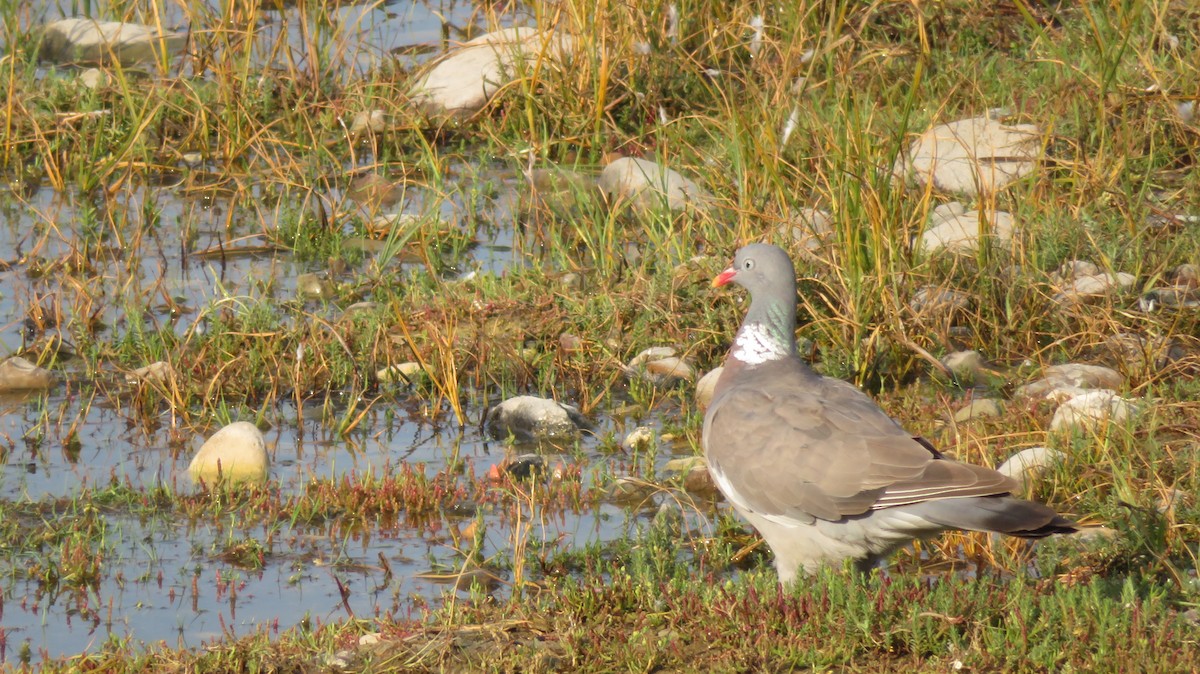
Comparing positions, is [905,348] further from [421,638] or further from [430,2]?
[430,2]

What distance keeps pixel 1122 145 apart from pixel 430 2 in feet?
19.5

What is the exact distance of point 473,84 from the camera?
9500 millimetres

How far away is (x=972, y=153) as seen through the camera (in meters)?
7.79

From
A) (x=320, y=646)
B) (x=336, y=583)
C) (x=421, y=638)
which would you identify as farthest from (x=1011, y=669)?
(x=336, y=583)

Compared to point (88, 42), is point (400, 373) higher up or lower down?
lower down

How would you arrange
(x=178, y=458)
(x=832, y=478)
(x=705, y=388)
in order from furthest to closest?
(x=705, y=388) < (x=178, y=458) < (x=832, y=478)

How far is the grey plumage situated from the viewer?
174 inches

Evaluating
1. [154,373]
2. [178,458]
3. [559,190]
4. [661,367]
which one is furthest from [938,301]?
[154,373]

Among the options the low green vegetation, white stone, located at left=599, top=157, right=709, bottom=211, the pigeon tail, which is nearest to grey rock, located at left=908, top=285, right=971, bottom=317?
the low green vegetation

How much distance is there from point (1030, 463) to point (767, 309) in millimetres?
1070

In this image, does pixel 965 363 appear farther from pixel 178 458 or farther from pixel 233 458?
pixel 178 458

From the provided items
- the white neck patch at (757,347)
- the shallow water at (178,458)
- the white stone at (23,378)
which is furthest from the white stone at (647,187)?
the white stone at (23,378)

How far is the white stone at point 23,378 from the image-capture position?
21.9ft

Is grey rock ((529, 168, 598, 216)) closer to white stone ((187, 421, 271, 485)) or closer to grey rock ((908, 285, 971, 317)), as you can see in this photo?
grey rock ((908, 285, 971, 317))
